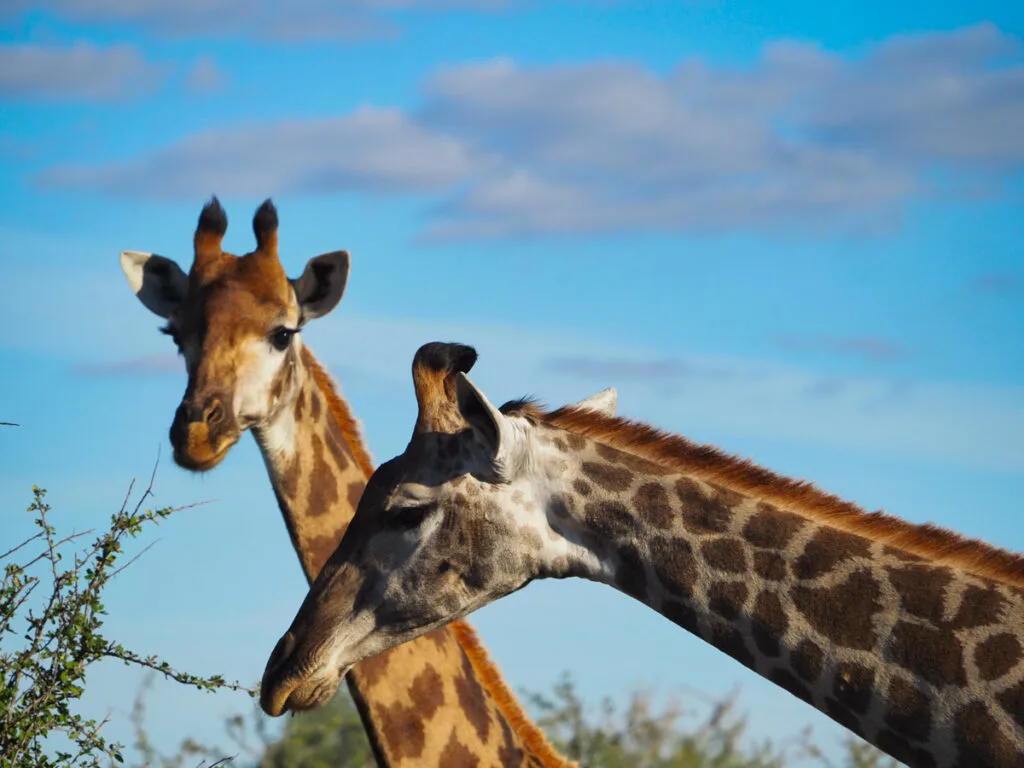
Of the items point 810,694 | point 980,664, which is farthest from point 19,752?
point 980,664

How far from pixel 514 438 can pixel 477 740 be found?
2.46 m

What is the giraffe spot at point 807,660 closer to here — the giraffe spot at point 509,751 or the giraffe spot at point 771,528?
the giraffe spot at point 771,528

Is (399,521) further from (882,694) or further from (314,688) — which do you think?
(882,694)

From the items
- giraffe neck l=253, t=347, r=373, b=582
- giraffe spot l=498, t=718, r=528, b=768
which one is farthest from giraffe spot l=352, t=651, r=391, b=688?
giraffe neck l=253, t=347, r=373, b=582

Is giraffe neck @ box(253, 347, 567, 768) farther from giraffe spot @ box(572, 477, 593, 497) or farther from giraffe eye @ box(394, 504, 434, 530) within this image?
giraffe spot @ box(572, 477, 593, 497)

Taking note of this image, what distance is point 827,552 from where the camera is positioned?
20.7 feet

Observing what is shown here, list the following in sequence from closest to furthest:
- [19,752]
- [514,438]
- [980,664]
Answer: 1. [980,664]
2. [514,438]
3. [19,752]

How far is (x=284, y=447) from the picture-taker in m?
9.80

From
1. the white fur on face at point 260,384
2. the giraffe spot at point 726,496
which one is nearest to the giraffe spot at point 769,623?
the giraffe spot at point 726,496

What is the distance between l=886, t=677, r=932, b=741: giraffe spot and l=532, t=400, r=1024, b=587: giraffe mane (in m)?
0.61

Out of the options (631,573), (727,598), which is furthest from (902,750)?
(631,573)

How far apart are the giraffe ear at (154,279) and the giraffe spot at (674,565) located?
5.58 meters

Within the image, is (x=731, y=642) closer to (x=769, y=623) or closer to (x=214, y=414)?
(x=769, y=623)

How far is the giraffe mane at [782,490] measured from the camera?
20.6 feet
